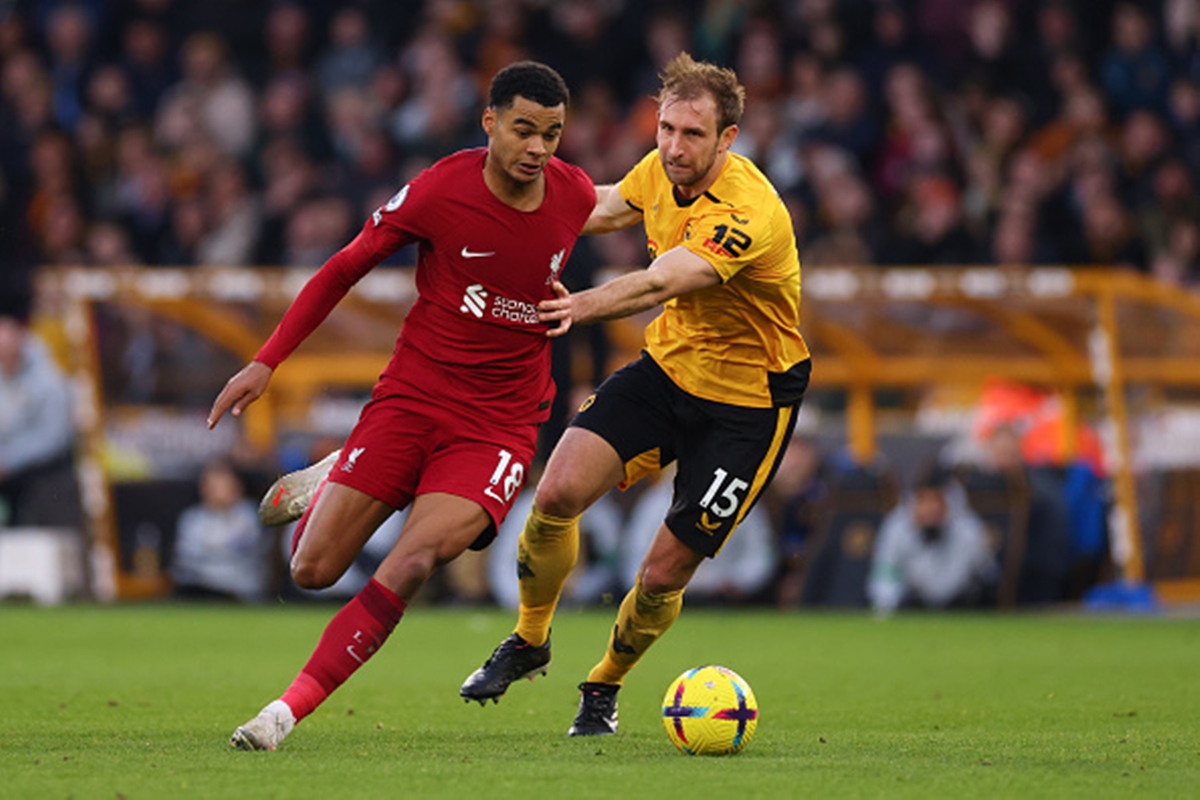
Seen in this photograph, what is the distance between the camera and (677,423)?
794cm

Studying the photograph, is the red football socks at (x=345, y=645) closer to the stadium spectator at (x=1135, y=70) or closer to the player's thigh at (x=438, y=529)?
the player's thigh at (x=438, y=529)

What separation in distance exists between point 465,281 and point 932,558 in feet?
28.7

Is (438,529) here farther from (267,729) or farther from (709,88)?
(709,88)

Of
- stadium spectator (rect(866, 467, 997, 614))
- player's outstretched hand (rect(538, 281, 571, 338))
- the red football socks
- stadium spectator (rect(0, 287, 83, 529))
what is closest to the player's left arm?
player's outstretched hand (rect(538, 281, 571, 338))

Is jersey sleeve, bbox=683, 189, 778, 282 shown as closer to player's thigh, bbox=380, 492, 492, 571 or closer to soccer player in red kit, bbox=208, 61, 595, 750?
soccer player in red kit, bbox=208, 61, 595, 750

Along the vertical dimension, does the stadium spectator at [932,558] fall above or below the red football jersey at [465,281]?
below

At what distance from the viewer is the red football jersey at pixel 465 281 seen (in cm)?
742

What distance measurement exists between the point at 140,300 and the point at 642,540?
16.4ft

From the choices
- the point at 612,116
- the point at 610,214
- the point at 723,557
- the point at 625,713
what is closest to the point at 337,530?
the point at 610,214

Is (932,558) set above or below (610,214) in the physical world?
below

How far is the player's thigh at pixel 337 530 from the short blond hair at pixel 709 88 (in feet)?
6.06

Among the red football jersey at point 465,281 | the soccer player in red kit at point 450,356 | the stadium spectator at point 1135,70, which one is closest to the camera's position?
the soccer player in red kit at point 450,356

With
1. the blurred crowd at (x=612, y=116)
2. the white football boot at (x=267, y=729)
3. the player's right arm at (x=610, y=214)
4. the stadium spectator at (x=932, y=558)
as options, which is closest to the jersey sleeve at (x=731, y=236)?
the player's right arm at (x=610, y=214)

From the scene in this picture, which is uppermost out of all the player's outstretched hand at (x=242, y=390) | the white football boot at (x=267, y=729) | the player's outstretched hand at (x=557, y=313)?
the player's outstretched hand at (x=557, y=313)
